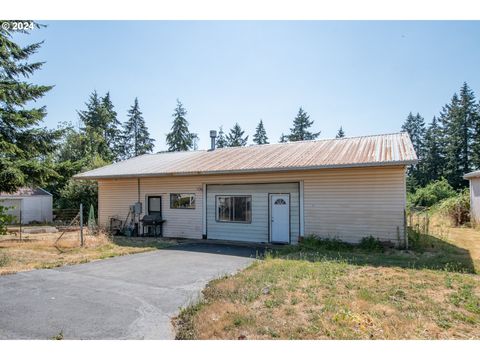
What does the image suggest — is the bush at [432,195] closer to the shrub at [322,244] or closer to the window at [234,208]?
the shrub at [322,244]

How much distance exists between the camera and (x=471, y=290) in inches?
207

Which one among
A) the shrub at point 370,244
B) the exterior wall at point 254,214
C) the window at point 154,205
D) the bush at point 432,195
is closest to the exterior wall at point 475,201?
the shrub at point 370,244

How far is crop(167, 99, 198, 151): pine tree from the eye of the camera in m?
43.9

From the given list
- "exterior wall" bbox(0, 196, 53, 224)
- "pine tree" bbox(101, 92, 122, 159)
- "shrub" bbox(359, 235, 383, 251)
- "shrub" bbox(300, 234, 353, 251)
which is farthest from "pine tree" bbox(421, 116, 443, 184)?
"exterior wall" bbox(0, 196, 53, 224)

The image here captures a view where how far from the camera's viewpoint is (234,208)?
40.5ft

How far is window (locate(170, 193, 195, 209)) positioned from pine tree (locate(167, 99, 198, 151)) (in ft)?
101

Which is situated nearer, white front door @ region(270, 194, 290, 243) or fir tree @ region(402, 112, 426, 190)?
white front door @ region(270, 194, 290, 243)

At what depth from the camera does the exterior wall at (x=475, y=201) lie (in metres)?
15.1

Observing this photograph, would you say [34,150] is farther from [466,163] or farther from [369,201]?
[466,163]

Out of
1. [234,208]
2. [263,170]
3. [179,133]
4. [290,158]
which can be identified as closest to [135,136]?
[179,133]

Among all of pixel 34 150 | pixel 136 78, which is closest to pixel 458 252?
pixel 136 78

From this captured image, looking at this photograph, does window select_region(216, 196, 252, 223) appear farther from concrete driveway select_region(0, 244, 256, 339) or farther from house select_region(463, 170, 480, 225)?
house select_region(463, 170, 480, 225)

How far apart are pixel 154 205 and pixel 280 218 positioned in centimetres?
600

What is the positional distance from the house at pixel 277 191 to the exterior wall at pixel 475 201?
252 inches
